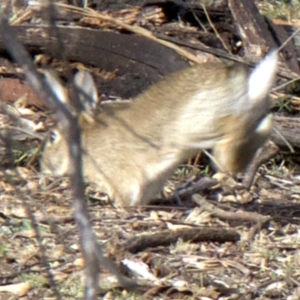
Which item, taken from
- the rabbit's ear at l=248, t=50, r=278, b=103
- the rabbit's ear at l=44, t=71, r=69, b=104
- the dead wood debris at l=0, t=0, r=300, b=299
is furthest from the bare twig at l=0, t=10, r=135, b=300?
the rabbit's ear at l=44, t=71, r=69, b=104

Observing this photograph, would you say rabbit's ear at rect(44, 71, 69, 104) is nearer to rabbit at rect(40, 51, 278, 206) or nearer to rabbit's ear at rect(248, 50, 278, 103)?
rabbit at rect(40, 51, 278, 206)

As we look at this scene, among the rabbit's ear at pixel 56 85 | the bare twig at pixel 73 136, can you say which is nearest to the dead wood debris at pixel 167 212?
the rabbit's ear at pixel 56 85

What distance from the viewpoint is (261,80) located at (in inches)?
176

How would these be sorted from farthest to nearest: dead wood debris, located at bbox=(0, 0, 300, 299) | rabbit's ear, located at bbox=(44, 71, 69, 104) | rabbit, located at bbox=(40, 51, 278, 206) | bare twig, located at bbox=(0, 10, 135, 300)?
1. rabbit's ear, located at bbox=(44, 71, 69, 104)
2. rabbit, located at bbox=(40, 51, 278, 206)
3. dead wood debris, located at bbox=(0, 0, 300, 299)
4. bare twig, located at bbox=(0, 10, 135, 300)

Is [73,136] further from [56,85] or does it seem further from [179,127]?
[56,85]

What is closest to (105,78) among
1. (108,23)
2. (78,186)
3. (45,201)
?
(108,23)

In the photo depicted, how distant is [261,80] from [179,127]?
450mm

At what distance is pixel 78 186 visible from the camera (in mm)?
1530

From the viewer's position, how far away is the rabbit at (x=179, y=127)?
4.45 metres

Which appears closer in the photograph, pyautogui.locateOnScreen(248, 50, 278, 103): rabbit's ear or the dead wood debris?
the dead wood debris

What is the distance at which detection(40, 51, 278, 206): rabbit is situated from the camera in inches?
175

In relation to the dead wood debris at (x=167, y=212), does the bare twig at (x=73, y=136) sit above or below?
above

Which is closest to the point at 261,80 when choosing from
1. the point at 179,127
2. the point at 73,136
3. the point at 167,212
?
the point at 179,127

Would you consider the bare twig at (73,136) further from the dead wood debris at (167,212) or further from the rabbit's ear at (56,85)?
the rabbit's ear at (56,85)
